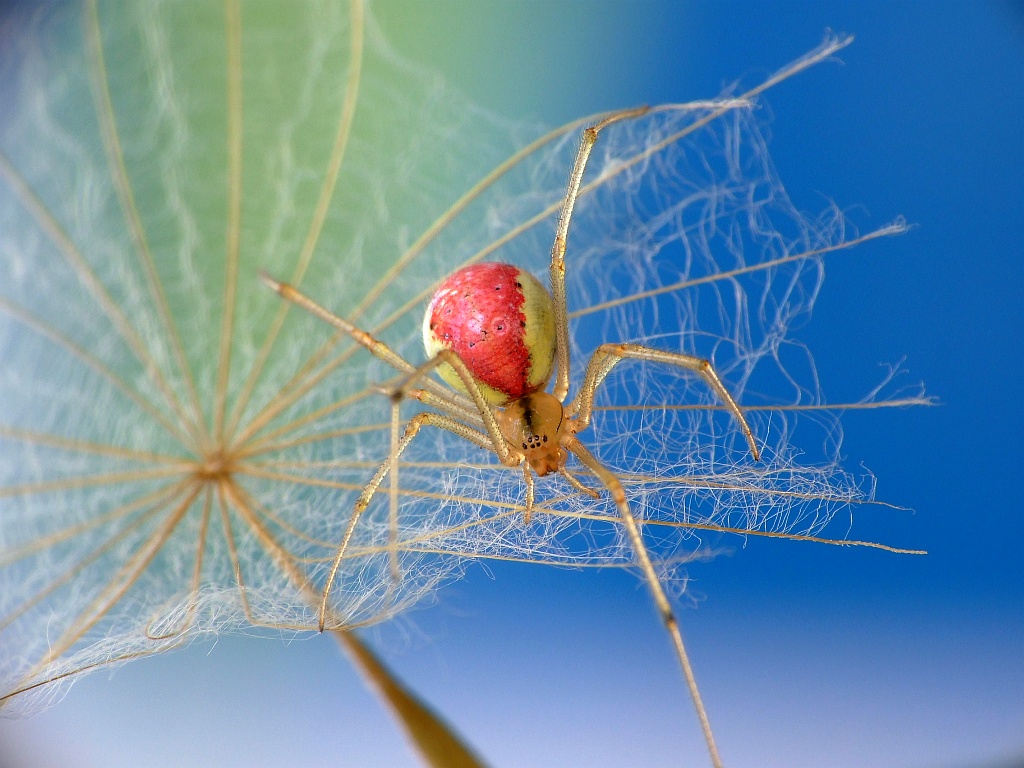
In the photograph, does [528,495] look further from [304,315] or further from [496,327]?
[304,315]

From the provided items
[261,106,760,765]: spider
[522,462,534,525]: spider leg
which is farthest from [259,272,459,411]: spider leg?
[522,462,534,525]: spider leg

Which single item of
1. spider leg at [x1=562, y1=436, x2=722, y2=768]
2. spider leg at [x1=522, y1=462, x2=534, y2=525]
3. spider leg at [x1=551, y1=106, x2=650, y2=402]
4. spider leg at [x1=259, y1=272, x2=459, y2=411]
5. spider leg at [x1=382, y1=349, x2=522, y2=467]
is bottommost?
spider leg at [x1=562, y1=436, x2=722, y2=768]

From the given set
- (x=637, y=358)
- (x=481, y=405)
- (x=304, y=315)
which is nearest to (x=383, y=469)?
(x=481, y=405)

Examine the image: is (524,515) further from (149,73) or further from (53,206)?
(53,206)

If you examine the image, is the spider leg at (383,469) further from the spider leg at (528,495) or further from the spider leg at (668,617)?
the spider leg at (668,617)

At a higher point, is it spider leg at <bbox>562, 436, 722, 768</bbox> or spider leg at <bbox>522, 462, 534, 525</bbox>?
spider leg at <bbox>522, 462, 534, 525</bbox>

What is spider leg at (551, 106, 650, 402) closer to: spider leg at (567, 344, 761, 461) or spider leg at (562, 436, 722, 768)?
spider leg at (567, 344, 761, 461)

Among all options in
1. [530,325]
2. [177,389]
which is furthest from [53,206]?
[530,325]
